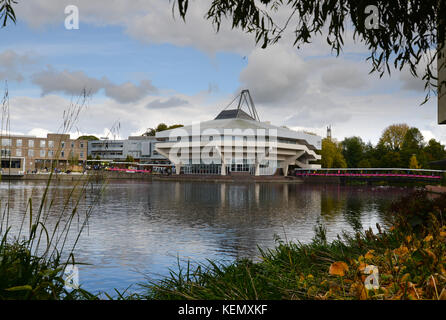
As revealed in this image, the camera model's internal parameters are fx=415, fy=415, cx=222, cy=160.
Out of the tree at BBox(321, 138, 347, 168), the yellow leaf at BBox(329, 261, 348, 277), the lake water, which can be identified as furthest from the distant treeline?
the yellow leaf at BBox(329, 261, 348, 277)

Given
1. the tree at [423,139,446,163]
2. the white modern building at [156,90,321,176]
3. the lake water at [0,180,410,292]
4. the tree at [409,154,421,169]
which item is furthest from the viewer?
the white modern building at [156,90,321,176]

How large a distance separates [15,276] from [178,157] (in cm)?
8437

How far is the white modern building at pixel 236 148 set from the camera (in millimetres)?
78125

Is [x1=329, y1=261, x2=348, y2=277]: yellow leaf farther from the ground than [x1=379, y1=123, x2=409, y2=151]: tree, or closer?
closer

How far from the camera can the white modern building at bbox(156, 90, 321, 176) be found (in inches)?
3076

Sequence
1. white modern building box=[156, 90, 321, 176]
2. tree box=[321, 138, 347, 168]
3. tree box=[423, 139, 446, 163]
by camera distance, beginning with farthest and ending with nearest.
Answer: tree box=[321, 138, 347, 168] < white modern building box=[156, 90, 321, 176] < tree box=[423, 139, 446, 163]

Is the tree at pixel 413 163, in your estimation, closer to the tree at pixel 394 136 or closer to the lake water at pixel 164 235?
the tree at pixel 394 136

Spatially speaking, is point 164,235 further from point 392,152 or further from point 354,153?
point 354,153

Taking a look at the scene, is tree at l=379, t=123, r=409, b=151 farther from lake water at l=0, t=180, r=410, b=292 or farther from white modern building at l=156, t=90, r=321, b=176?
lake water at l=0, t=180, r=410, b=292

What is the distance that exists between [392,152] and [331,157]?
17337mm
